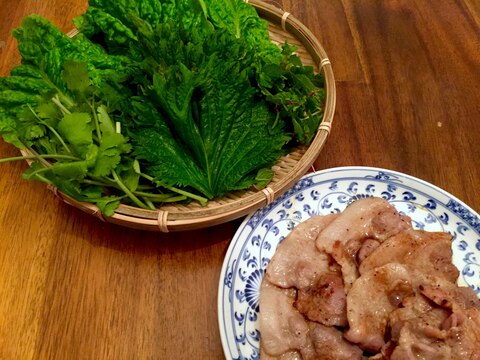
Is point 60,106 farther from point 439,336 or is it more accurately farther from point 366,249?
point 439,336

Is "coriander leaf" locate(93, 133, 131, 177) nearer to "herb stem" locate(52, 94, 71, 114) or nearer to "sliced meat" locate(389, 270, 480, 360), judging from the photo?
"herb stem" locate(52, 94, 71, 114)

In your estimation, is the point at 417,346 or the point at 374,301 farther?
the point at 374,301

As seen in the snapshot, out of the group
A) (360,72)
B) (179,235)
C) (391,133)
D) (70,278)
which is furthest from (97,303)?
(360,72)

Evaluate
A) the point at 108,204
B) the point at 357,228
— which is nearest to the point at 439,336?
the point at 357,228

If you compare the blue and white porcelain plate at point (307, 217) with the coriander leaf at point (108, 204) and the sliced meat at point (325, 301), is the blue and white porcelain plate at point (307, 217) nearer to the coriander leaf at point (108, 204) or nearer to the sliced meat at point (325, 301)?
the sliced meat at point (325, 301)

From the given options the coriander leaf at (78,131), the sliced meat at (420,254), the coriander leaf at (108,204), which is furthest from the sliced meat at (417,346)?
the coriander leaf at (78,131)
